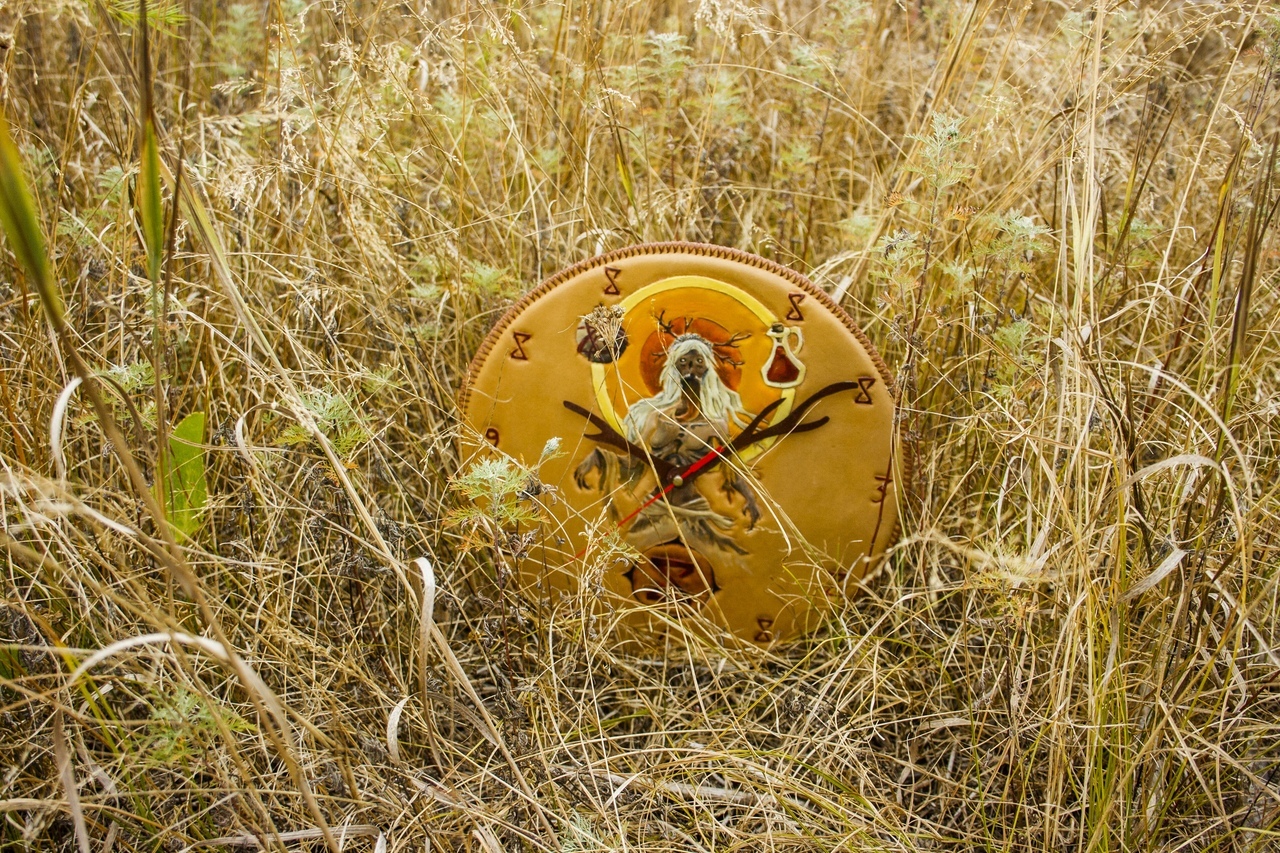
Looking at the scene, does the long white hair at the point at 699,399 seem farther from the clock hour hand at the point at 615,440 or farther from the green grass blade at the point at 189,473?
the green grass blade at the point at 189,473

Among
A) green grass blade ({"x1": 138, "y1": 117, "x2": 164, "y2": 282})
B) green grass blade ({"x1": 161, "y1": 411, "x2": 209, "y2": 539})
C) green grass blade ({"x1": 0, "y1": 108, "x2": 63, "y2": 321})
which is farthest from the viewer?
green grass blade ({"x1": 161, "y1": 411, "x2": 209, "y2": 539})

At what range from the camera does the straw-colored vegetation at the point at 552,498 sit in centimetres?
126

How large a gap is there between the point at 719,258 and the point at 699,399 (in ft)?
0.75

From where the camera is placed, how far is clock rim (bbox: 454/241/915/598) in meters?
1.55

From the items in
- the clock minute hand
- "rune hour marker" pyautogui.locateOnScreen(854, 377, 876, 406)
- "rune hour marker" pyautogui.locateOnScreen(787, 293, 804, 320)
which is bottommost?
the clock minute hand

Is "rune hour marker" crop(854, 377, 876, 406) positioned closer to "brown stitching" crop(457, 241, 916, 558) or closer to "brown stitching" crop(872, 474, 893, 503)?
"brown stitching" crop(457, 241, 916, 558)

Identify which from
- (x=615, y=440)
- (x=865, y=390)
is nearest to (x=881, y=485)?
(x=865, y=390)

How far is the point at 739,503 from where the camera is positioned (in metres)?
1.63

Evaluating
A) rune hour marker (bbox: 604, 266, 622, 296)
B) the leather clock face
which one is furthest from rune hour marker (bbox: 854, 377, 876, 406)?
rune hour marker (bbox: 604, 266, 622, 296)

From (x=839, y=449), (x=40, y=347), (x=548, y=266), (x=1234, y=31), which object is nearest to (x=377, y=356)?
(x=548, y=266)

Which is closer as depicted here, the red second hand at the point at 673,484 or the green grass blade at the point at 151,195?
the green grass blade at the point at 151,195

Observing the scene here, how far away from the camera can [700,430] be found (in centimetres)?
161

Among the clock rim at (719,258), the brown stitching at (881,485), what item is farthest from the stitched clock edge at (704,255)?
the brown stitching at (881,485)

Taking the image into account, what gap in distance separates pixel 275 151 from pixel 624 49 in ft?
2.73
